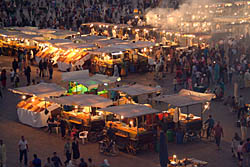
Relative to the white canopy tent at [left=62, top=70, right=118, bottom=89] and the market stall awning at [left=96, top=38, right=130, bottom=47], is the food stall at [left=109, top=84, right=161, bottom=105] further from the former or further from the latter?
the market stall awning at [left=96, top=38, right=130, bottom=47]

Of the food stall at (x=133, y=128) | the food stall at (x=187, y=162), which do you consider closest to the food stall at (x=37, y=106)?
the food stall at (x=133, y=128)

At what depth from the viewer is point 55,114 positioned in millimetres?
25516

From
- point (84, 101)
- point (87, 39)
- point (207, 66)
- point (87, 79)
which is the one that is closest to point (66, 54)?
point (87, 39)

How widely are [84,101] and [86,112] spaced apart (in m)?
0.66

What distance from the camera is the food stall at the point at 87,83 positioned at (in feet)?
91.5

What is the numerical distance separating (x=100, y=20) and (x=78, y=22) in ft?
11.6

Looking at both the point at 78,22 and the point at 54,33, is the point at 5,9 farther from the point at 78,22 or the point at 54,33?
the point at 54,33

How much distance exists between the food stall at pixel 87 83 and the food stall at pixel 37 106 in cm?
169

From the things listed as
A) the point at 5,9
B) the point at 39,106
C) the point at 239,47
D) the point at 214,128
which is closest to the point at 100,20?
the point at 5,9

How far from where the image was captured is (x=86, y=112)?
24766 mm

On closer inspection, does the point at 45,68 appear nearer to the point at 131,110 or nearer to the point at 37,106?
the point at 37,106

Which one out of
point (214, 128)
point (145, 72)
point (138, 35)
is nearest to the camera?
point (214, 128)

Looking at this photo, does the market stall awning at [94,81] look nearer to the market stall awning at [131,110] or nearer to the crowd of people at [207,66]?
the crowd of people at [207,66]

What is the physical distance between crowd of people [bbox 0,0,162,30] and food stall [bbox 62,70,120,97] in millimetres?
20460
